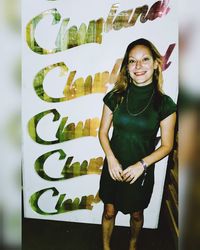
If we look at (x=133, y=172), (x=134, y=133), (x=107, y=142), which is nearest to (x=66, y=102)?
(x=107, y=142)

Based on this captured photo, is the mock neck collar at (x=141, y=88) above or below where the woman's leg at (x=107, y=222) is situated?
above

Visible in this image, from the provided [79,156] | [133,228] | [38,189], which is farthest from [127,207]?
[38,189]

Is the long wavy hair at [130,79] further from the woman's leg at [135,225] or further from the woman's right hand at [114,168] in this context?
the woman's leg at [135,225]

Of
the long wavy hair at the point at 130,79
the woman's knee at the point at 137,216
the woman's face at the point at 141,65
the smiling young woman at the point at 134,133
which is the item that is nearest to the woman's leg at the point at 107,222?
the smiling young woman at the point at 134,133

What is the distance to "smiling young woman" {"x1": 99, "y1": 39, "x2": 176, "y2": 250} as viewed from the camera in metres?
1.83

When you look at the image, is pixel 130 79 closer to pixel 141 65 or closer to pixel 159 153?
pixel 141 65

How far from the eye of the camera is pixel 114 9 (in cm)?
184

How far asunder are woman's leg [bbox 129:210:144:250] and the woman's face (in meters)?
0.76

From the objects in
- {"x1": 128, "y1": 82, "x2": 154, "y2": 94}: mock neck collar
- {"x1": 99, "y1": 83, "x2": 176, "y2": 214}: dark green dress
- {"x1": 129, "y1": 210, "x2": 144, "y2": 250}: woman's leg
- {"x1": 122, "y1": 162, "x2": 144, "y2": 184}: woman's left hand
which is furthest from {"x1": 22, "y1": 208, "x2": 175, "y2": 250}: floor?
{"x1": 128, "y1": 82, "x2": 154, "y2": 94}: mock neck collar

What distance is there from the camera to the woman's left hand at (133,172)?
6.02 feet

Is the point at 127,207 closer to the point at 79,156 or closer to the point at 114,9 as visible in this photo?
the point at 79,156

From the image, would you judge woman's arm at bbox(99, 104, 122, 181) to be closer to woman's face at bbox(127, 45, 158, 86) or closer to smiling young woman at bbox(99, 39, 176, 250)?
smiling young woman at bbox(99, 39, 176, 250)

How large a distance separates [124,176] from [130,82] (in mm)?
544

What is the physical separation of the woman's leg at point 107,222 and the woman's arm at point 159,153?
20 cm
